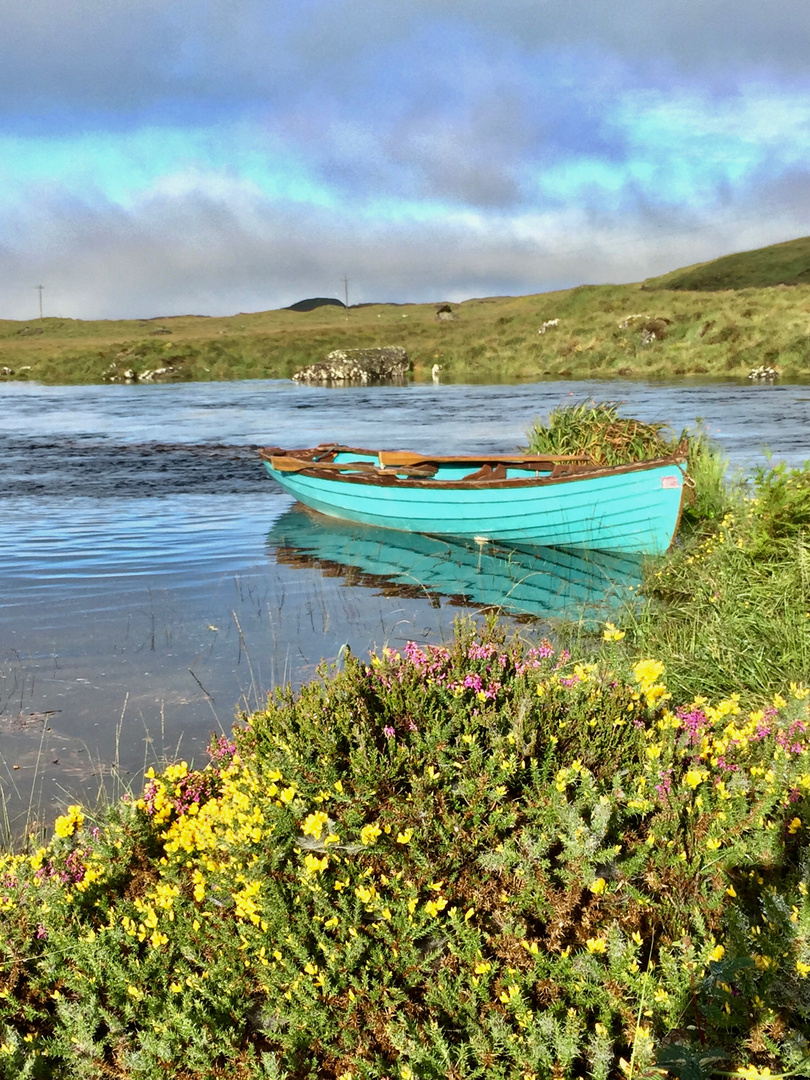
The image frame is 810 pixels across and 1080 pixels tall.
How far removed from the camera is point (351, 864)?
312 cm

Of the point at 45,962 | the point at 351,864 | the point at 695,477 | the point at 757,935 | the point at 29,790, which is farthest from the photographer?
the point at 695,477

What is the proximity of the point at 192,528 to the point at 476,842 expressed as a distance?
13.8m

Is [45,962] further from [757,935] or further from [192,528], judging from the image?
[192,528]

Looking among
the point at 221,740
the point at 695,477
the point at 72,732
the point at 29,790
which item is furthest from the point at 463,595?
the point at 221,740

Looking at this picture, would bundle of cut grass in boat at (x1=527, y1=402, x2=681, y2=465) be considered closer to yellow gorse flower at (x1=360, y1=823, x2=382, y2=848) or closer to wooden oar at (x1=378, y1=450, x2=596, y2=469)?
wooden oar at (x1=378, y1=450, x2=596, y2=469)

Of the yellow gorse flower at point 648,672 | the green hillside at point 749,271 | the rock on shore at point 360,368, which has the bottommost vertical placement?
the yellow gorse flower at point 648,672

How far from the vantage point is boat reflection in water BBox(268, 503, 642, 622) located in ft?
37.2

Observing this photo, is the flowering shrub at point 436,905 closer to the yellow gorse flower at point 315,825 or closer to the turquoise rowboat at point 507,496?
the yellow gorse flower at point 315,825

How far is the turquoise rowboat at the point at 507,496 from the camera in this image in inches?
492

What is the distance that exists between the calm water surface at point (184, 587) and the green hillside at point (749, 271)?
124m

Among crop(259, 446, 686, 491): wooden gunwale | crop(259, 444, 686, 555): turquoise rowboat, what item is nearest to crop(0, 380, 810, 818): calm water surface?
crop(259, 444, 686, 555): turquoise rowboat

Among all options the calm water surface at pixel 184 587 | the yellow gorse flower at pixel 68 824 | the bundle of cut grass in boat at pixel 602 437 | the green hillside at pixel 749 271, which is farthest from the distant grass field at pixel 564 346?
the green hillside at pixel 749 271

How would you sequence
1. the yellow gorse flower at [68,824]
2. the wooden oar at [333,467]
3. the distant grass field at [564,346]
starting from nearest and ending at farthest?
the yellow gorse flower at [68,824]
the wooden oar at [333,467]
the distant grass field at [564,346]

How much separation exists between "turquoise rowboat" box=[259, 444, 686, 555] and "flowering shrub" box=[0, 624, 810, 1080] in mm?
8661
